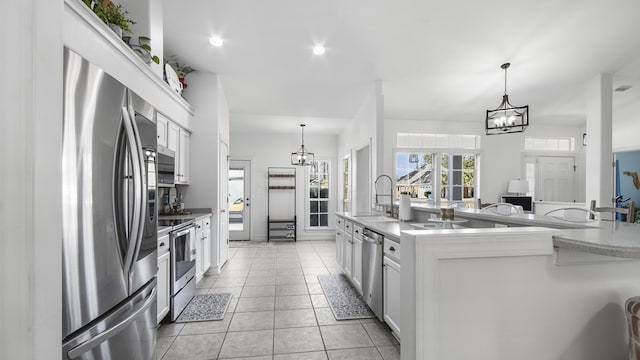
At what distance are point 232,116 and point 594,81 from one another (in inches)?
244

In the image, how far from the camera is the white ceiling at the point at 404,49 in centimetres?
299

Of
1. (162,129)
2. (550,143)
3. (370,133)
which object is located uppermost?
(550,143)

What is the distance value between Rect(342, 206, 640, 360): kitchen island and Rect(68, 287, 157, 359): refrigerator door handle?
49.2 inches

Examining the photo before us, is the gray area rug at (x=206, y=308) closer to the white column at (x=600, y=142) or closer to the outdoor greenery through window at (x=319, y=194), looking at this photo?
the outdoor greenery through window at (x=319, y=194)

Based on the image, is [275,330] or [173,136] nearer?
[275,330]

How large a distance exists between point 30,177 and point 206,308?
2.64m

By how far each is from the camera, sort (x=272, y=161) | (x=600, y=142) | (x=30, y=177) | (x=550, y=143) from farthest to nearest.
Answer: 1. (x=272, y=161)
2. (x=550, y=143)
3. (x=600, y=142)
4. (x=30, y=177)

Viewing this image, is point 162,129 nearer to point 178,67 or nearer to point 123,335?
point 178,67

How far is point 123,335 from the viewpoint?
4.24 ft

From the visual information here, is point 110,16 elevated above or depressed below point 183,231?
above

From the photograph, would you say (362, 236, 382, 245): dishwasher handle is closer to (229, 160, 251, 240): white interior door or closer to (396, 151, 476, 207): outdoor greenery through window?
(396, 151, 476, 207): outdoor greenery through window

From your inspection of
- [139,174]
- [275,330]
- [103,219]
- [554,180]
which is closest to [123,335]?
[103,219]

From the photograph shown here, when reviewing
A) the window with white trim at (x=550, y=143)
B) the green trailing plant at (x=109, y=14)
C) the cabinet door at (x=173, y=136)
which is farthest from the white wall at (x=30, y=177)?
the window with white trim at (x=550, y=143)

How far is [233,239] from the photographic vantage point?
701 cm
